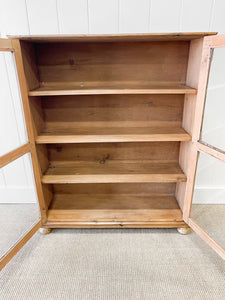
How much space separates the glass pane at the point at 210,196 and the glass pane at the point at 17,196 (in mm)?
1196

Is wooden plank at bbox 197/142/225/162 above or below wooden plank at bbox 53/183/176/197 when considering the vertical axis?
above

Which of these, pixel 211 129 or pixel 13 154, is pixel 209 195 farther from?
pixel 13 154

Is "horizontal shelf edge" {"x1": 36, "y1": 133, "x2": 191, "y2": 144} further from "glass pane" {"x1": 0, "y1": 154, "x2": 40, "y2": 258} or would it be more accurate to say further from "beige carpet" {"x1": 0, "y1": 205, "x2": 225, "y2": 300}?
"beige carpet" {"x1": 0, "y1": 205, "x2": 225, "y2": 300}

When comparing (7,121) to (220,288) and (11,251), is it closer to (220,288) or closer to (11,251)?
(11,251)

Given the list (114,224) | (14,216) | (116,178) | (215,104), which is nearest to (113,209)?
(114,224)

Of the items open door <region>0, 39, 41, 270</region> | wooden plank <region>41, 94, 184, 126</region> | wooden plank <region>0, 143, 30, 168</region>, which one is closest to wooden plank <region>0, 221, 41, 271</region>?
open door <region>0, 39, 41, 270</region>

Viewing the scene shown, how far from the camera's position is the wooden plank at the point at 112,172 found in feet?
4.67

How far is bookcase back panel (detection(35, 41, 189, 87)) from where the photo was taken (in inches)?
54.3

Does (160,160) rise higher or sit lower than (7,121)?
lower

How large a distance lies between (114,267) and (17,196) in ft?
3.38

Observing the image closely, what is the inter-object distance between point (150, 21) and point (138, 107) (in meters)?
0.54

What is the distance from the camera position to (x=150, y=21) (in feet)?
4.52

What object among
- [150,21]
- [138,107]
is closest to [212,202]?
[138,107]

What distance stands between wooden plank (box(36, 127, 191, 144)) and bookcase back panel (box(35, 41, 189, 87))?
12.6 inches
